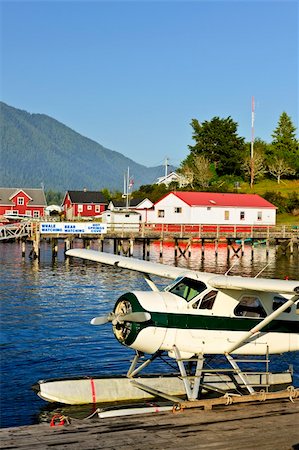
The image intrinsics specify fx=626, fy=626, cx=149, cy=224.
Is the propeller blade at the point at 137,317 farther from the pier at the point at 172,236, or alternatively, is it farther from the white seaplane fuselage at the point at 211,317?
the pier at the point at 172,236

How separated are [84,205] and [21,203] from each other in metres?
10.3

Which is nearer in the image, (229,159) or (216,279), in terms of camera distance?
(216,279)

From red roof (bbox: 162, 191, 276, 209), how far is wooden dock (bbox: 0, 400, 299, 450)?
198 feet

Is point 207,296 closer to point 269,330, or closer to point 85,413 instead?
point 269,330

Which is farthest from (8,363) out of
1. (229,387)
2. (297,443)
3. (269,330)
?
(297,443)

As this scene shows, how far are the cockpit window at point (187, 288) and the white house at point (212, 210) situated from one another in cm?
5801

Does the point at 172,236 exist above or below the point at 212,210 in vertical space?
below

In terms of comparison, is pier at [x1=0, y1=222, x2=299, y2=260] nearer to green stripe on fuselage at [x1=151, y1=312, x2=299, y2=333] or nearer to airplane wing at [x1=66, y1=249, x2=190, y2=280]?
airplane wing at [x1=66, y1=249, x2=190, y2=280]

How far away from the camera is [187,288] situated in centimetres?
1309

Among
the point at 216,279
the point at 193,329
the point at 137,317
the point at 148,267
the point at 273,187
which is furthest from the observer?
the point at 273,187

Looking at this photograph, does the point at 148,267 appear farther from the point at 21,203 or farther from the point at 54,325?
the point at 21,203

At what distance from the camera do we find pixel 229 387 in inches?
571

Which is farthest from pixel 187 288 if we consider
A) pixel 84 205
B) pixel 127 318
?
pixel 84 205

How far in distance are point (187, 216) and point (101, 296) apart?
41.1 metres
